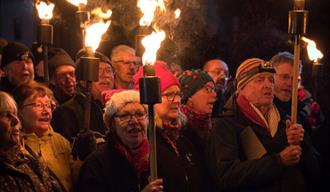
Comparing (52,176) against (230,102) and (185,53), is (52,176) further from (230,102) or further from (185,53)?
(185,53)

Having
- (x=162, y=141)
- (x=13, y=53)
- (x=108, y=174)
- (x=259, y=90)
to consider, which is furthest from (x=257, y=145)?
(x=13, y=53)

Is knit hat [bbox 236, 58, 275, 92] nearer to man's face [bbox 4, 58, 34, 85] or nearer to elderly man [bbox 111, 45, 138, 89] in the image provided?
elderly man [bbox 111, 45, 138, 89]

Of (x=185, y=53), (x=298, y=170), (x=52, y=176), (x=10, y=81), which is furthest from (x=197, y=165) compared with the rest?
(x=185, y=53)

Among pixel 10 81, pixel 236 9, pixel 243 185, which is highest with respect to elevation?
pixel 236 9

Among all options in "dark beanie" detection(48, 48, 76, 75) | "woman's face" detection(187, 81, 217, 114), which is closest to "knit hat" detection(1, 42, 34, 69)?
"dark beanie" detection(48, 48, 76, 75)

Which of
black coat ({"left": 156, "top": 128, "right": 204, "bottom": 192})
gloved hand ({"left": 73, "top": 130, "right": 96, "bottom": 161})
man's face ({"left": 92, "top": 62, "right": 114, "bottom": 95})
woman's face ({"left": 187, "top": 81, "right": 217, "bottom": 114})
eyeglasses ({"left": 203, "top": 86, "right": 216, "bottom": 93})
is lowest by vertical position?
black coat ({"left": 156, "top": 128, "right": 204, "bottom": 192})

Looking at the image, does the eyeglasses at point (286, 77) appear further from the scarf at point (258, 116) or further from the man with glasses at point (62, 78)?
the man with glasses at point (62, 78)

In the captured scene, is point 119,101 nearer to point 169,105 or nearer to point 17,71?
point 169,105

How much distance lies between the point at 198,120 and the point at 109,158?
1504mm

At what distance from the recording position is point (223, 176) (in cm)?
473

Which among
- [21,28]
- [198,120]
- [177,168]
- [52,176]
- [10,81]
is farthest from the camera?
[21,28]

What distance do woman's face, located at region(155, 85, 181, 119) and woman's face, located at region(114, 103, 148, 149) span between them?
16.7 inches

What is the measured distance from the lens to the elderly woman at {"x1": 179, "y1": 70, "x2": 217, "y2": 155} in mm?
5531

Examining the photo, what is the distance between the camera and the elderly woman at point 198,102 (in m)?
5.53
